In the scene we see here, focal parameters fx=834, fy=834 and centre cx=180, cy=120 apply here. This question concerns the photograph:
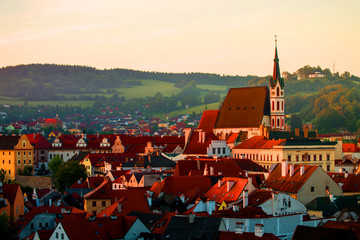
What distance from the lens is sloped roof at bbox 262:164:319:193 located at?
78875 mm

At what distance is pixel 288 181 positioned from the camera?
80.9 meters

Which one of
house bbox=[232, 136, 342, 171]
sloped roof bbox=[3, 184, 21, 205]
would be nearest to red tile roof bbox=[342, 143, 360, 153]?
house bbox=[232, 136, 342, 171]

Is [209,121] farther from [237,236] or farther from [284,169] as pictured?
[237,236]

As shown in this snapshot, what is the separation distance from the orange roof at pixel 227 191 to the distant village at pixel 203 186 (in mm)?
194

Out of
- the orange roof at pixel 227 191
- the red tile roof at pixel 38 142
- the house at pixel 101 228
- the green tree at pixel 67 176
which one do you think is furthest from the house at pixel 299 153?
the house at pixel 101 228

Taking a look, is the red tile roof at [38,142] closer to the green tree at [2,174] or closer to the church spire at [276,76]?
the green tree at [2,174]

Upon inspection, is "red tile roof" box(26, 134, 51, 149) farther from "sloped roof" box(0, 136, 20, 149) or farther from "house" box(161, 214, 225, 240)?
"house" box(161, 214, 225, 240)

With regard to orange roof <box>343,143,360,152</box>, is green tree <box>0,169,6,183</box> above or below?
below

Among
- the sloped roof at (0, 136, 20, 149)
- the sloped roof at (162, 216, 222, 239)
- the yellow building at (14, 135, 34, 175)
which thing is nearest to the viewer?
the sloped roof at (162, 216, 222, 239)

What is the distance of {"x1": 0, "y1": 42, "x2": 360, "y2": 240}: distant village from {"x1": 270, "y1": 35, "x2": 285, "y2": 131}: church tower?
16cm

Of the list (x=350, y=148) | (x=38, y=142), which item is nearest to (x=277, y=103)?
(x=350, y=148)

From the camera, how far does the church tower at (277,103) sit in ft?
445

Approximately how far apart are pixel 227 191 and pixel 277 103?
204ft

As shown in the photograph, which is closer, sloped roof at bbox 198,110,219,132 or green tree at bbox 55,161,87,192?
green tree at bbox 55,161,87,192
